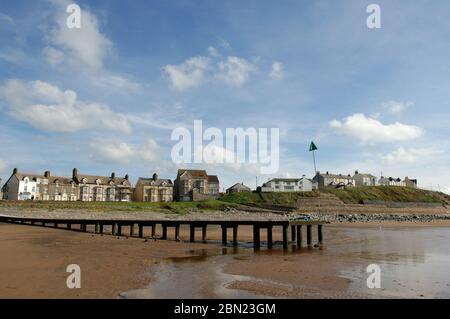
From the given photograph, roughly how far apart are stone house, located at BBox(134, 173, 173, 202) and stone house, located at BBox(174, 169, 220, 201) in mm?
3101

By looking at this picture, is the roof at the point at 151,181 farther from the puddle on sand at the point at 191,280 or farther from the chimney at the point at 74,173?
the puddle on sand at the point at 191,280

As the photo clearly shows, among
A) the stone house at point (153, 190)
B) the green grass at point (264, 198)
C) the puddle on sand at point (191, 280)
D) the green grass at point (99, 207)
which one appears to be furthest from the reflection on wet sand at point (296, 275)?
the stone house at point (153, 190)

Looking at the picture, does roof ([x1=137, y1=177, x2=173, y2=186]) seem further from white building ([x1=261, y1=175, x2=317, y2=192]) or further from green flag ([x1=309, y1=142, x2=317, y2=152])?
green flag ([x1=309, y1=142, x2=317, y2=152])

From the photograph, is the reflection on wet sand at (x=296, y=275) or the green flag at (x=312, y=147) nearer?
the reflection on wet sand at (x=296, y=275)

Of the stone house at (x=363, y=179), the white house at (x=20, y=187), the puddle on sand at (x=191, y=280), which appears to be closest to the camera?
the puddle on sand at (x=191, y=280)

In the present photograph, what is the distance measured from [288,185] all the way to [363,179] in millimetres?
52385

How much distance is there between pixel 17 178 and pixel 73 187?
44.6ft

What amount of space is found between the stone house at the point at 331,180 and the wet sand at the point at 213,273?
109999mm

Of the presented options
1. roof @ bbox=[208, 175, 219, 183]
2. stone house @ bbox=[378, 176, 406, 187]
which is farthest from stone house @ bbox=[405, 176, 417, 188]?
roof @ bbox=[208, 175, 219, 183]

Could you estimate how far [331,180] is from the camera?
135 meters

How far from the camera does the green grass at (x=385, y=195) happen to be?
106988mm

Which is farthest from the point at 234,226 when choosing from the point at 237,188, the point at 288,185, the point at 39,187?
the point at 237,188
